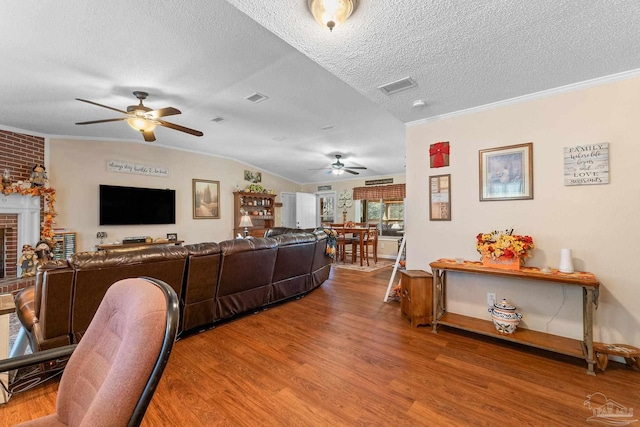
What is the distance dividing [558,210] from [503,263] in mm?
694

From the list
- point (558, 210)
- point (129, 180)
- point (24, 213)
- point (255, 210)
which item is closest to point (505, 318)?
point (558, 210)

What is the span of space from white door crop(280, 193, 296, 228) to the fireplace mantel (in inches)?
210

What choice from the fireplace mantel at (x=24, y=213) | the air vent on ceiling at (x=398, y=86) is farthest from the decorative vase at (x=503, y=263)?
the fireplace mantel at (x=24, y=213)

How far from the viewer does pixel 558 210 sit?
246 centimetres

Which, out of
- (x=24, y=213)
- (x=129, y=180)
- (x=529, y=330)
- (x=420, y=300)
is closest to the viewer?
(x=529, y=330)

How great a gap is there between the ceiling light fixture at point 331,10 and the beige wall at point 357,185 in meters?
6.02

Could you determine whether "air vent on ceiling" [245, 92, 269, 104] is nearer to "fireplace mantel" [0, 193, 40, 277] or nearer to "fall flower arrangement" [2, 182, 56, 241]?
"fall flower arrangement" [2, 182, 56, 241]

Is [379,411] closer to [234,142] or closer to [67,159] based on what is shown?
[234,142]

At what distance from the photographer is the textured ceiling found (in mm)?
1638

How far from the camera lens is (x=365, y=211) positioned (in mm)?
8055

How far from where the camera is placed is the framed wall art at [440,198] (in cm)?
306

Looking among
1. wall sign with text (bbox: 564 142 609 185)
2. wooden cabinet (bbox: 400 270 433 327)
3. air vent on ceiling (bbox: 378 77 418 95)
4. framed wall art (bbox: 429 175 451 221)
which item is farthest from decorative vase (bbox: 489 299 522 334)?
air vent on ceiling (bbox: 378 77 418 95)

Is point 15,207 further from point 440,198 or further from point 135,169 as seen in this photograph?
point 440,198

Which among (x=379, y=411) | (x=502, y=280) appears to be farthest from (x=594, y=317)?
(x=379, y=411)
